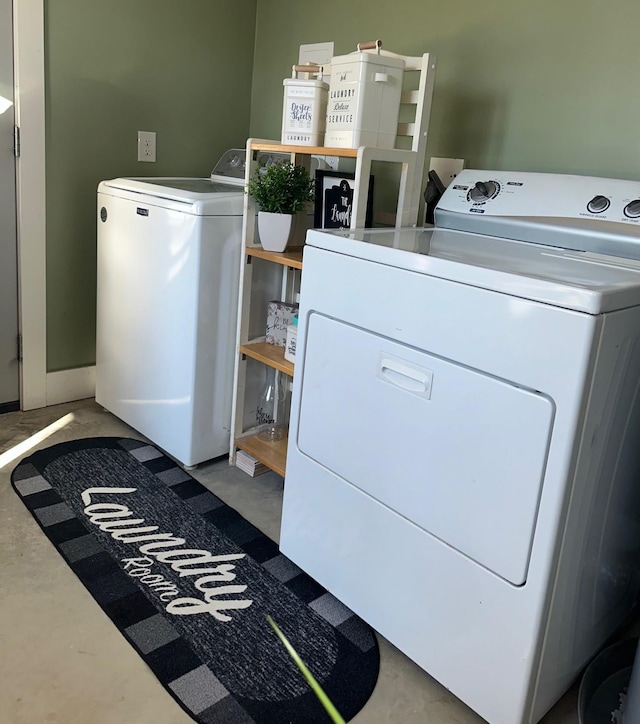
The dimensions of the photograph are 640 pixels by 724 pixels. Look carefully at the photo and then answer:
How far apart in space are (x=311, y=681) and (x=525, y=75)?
5.54 ft

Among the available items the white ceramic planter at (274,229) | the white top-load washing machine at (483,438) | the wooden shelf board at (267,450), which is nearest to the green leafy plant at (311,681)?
the white top-load washing machine at (483,438)

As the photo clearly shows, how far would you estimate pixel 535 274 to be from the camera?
114 cm

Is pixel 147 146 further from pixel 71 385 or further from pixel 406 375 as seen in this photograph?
pixel 406 375

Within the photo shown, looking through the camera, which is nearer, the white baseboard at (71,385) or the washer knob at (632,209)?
the washer knob at (632,209)

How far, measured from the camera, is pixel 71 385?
2.68 meters

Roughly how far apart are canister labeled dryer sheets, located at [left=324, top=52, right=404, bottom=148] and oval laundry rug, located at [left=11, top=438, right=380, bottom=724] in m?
1.16

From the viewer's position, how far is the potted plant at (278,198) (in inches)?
76.1

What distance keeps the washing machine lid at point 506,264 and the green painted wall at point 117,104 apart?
1408 millimetres

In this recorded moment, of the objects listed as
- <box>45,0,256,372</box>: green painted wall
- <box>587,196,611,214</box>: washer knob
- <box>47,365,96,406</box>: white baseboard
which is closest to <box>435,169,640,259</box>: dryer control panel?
<box>587,196,611,214</box>: washer knob

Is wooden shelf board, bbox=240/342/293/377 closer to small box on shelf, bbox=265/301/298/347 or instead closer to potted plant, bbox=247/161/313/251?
small box on shelf, bbox=265/301/298/347

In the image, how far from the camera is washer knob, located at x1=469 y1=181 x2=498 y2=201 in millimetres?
1756

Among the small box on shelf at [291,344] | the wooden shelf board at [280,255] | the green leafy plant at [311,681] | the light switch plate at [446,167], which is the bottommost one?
the green leafy plant at [311,681]

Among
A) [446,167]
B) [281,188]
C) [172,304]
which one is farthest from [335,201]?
[172,304]

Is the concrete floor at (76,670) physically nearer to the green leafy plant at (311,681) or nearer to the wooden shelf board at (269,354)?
the green leafy plant at (311,681)
